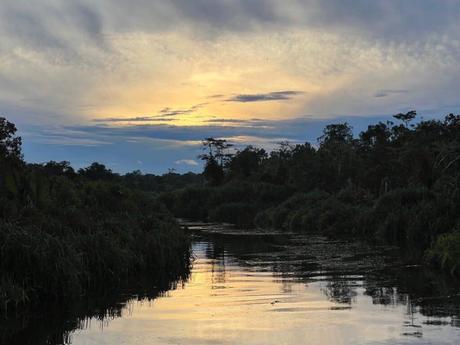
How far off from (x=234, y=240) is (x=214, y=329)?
1143 inches

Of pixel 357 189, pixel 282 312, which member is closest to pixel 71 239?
pixel 282 312

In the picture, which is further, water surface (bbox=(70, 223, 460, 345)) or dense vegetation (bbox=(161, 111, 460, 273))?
dense vegetation (bbox=(161, 111, 460, 273))

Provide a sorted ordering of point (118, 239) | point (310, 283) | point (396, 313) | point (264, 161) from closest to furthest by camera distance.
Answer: point (396, 313)
point (310, 283)
point (118, 239)
point (264, 161)

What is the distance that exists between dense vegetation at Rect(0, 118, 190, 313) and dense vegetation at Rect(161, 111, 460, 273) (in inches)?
407

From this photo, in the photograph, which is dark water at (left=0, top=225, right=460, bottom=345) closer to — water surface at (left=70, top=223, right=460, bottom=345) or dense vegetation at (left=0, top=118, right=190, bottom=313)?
water surface at (left=70, top=223, right=460, bottom=345)

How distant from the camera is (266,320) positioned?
13180 mm

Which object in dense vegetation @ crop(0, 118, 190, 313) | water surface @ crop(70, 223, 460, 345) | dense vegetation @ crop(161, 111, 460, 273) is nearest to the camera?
water surface @ crop(70, 223, 460, 345)

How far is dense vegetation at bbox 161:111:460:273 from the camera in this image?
3116cm

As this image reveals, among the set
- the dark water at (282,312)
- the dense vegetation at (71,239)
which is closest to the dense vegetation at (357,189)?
the dark water at (282,312)

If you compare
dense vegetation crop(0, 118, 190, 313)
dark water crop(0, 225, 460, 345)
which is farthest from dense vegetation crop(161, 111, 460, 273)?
dense vegetation crop(0, 118, 190, 313)

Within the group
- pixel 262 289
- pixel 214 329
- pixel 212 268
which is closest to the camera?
pixel 214 329

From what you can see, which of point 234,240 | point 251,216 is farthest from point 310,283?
point 251,216

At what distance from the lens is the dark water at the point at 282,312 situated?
38.6 ft

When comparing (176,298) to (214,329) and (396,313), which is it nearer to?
(214,329)
